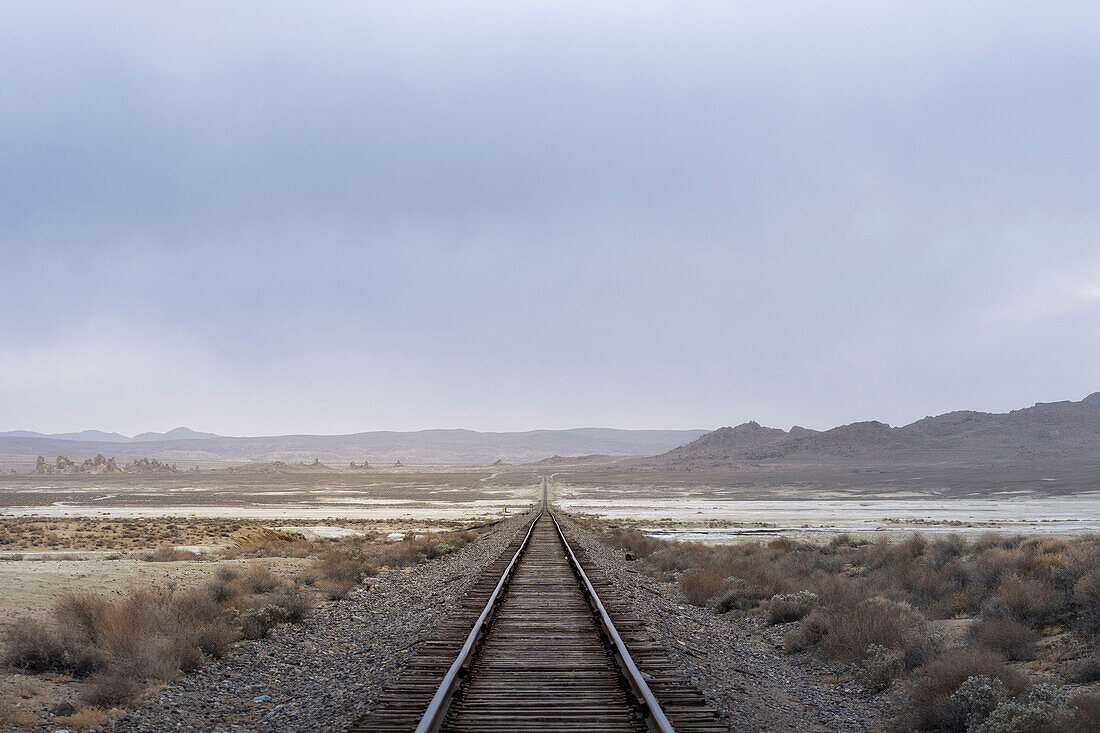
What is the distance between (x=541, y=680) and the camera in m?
7.02

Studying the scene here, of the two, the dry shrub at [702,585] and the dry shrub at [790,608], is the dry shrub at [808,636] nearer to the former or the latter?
the dry shrub at [790,608]

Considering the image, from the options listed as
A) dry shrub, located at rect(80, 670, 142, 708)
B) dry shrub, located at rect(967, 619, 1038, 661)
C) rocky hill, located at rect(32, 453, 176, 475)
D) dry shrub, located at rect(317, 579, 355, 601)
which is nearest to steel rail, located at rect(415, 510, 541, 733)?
dry shrub, located at rect(80, 670, 142, 708)

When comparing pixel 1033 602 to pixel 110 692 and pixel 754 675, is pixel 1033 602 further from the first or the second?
pixel 110 692

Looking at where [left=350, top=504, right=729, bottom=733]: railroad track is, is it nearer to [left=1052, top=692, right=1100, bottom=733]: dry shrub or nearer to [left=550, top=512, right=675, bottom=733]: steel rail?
[left=550, top=512, right=675, bottom=733]: steel rail

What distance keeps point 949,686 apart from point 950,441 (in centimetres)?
14760

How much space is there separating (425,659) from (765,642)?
5.77m

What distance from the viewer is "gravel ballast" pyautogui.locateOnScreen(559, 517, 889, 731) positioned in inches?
274

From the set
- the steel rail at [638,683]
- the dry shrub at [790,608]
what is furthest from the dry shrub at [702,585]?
the steel rail at [638,683]

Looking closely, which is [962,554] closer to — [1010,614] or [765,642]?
[1010,614]

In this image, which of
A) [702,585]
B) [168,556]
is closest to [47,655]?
[702,585]

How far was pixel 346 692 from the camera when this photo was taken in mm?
7332

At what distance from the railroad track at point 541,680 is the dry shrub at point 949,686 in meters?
2.32

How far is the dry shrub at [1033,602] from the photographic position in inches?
393

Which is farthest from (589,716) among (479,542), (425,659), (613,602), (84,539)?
(84,539)
